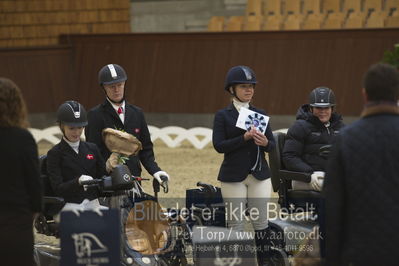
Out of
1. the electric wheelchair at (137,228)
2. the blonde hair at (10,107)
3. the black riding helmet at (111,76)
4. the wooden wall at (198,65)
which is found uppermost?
the blonde hair at (10,107)

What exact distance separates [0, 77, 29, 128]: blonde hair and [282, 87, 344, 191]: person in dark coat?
2.77 m

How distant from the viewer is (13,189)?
15.4 ft

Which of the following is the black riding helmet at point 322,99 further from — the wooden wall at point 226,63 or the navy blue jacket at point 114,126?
the wooden wall at point 226,63

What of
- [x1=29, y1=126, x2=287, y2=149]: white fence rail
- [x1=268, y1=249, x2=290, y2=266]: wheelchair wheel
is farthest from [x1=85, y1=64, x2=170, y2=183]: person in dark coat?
[x1=29, y1=126, x2=287, y2=149]: white fence rail

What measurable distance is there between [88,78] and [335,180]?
14983mm

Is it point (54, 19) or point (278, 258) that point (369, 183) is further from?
point (54, 19)

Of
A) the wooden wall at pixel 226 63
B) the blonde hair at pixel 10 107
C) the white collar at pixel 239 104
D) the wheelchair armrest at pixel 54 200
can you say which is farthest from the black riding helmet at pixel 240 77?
the wooden wall at pixel 226 63

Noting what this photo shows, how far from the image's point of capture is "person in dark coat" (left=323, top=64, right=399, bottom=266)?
14.0ft

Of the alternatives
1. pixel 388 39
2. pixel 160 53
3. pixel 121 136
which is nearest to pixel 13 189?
pixel 121 136

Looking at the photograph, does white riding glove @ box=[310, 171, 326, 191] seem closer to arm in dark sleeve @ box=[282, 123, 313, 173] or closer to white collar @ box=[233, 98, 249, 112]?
arm in dark sleeve @ box=[282, 123, 313, 173]

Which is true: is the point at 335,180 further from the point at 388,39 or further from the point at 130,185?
the point at 388,39

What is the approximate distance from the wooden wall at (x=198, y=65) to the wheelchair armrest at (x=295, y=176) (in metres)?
9.56

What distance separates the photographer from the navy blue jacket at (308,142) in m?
6.95

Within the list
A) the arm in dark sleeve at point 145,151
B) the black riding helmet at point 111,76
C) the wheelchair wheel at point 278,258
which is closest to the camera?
the wheelchair wheel at point 278,258
